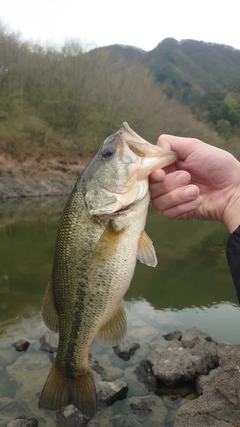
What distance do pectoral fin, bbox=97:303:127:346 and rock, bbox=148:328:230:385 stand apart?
3.69 m

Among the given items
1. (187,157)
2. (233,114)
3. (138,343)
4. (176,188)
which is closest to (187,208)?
(176,188)

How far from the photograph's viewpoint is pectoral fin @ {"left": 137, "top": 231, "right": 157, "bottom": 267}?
8.75 feet

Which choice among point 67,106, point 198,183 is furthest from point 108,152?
point 67,106

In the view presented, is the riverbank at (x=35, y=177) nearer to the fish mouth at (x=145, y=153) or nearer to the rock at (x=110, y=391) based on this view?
the rock at (x=110, y=391)

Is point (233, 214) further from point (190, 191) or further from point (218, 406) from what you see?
point (218, 406)

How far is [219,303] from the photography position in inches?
393

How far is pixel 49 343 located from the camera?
23.4 feet

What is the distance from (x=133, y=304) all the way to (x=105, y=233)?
7425 millimetres

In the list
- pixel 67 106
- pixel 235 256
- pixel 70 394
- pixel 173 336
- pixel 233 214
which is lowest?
pixel 173 336

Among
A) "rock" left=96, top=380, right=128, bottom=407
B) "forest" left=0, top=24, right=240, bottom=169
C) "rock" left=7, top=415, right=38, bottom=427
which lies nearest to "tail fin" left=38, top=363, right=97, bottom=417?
"rock" left=7, top=415, right=38, bottom=427

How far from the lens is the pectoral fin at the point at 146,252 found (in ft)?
8.75

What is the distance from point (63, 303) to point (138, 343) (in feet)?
16.8

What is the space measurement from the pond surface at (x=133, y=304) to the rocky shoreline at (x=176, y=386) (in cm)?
13

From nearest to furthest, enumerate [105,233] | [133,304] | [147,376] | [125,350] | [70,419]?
[105,233] < [70,419] < [147,376] < [125,350] < [133,304]
